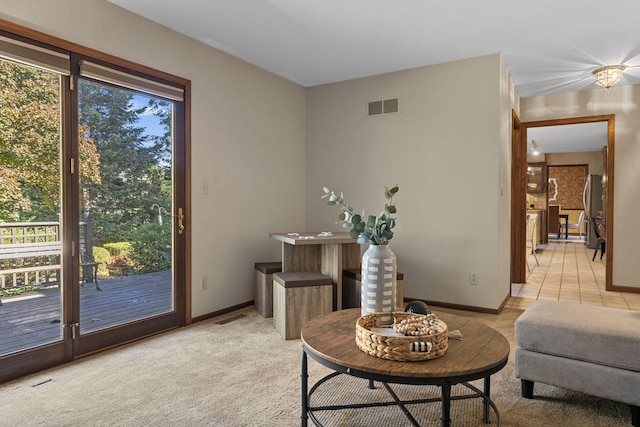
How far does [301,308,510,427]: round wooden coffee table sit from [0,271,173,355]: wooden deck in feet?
5.94

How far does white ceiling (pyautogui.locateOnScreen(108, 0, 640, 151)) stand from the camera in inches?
117

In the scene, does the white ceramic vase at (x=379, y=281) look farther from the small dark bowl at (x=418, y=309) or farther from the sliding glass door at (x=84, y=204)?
the sliding glass door at (x=84, y=204)

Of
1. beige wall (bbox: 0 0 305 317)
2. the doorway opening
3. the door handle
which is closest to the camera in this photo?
beige wall (bbox: 0 0 305 317)

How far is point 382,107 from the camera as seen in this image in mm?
4559

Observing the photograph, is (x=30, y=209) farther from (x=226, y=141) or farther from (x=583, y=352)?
(x=583, y=352)

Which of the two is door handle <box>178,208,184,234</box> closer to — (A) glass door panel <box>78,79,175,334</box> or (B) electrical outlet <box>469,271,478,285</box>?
(A) glass door panel <box>78,79,175,334</box>

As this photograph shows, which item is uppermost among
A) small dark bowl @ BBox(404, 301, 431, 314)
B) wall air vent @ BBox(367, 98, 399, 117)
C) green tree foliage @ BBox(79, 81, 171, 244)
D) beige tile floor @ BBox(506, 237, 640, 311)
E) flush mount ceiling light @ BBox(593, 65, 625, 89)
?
flush mount ceiling light @ BBox(593, 65, 625, 89)

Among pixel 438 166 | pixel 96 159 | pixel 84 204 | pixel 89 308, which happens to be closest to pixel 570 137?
pixel 438 166

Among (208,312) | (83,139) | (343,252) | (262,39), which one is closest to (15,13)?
(83,139)

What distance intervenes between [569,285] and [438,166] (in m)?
2.72

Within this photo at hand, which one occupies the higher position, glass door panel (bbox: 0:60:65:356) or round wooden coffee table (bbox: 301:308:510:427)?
glass door panel (bbox: 0:60:65:356)

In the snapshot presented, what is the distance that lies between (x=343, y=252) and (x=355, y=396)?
1.69 meters

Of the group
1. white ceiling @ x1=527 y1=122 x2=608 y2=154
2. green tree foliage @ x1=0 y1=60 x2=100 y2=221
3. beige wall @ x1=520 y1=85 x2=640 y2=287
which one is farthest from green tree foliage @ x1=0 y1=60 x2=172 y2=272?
white ceiling @ x1=527 y1=122 x2=608 y2=154

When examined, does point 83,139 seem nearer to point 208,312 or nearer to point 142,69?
point 142,69
